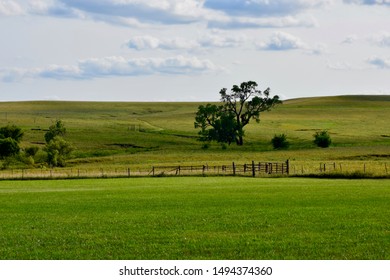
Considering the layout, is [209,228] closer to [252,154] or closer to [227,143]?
[252,154]

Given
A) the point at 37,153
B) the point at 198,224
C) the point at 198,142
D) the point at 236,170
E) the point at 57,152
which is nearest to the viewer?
the point at 198,224

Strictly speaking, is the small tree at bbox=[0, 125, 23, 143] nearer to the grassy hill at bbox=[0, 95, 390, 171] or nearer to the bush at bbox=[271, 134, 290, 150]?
the grassy hill at bbox=[0, 95, 390, 171]

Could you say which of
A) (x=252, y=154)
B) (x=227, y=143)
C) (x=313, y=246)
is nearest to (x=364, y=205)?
(x=313, y=246)

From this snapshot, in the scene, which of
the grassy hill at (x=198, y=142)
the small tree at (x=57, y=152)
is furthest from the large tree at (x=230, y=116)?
the small tree at (x=57, y=152)

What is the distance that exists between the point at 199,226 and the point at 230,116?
122 m

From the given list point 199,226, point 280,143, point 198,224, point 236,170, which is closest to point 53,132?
point 280,143

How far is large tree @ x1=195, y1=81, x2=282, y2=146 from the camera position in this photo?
146 m

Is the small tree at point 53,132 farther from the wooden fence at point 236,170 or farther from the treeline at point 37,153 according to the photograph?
the wooden fence at point 236,170

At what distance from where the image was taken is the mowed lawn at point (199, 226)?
21391 millimetres

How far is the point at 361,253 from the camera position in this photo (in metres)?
20.8

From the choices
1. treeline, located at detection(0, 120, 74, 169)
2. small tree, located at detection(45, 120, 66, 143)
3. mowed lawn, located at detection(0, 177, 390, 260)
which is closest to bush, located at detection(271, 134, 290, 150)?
small tree, located at detection(45, 120, 66, 143)

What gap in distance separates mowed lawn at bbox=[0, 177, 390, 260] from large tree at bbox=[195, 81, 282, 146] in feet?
337

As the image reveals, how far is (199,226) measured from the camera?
27062mm

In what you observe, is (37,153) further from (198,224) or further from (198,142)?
(198,224)
